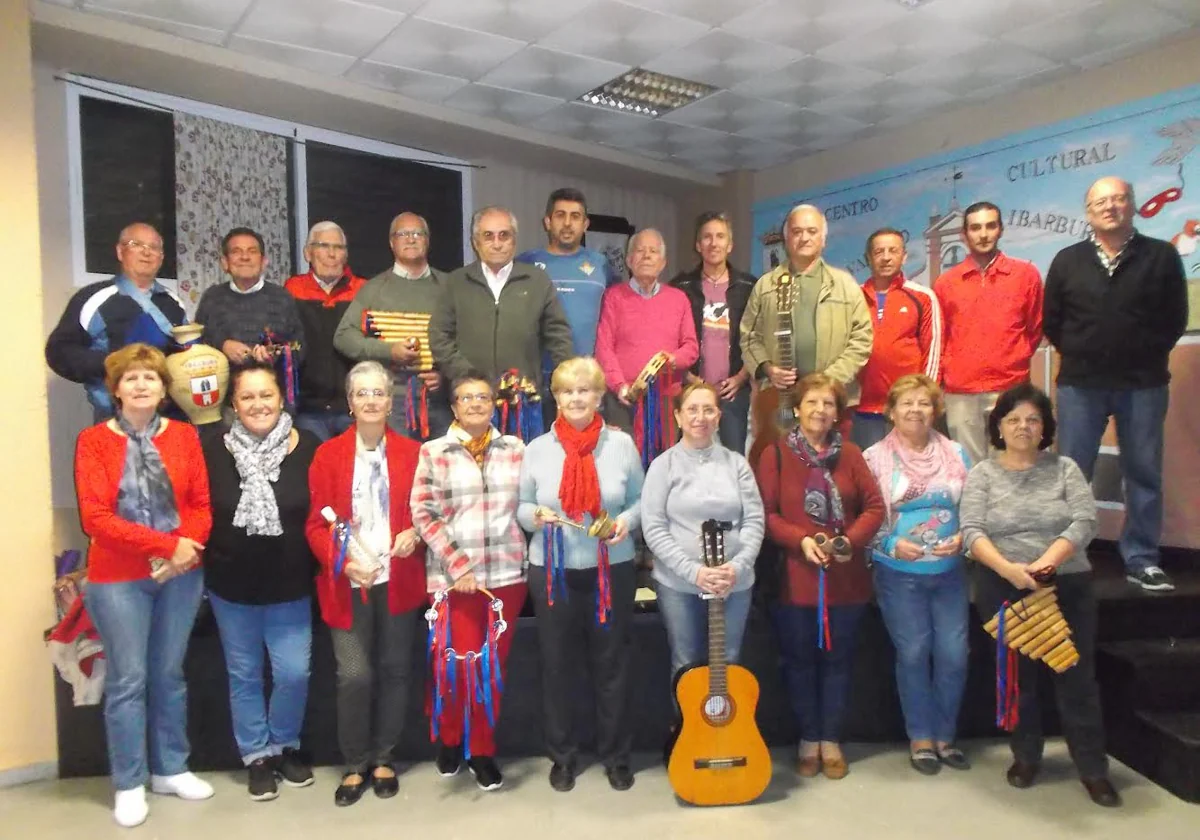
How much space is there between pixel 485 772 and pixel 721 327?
1924mm

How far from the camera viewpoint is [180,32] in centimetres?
405

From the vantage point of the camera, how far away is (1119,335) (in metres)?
3.21

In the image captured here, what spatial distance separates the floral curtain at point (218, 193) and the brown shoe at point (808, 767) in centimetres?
378

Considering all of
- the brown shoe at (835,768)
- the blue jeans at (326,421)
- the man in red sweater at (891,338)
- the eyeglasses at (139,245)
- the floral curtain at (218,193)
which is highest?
the floral curtain at (218,193)

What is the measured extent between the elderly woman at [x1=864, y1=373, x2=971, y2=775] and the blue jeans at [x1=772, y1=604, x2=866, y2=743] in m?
0.17

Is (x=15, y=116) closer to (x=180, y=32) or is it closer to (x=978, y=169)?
(x=180, y=32)

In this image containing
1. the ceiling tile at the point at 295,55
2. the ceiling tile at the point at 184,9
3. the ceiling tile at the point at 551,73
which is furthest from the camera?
the ceiling tile at the point at 551,73

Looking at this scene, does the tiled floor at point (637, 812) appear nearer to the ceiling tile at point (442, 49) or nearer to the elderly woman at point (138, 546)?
the elderly woman at point (138, 546)

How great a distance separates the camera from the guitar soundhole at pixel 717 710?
2.70m

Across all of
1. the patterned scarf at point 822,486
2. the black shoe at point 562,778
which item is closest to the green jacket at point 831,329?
the patterned scarf at point 822,486

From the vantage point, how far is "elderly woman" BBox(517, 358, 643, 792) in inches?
107

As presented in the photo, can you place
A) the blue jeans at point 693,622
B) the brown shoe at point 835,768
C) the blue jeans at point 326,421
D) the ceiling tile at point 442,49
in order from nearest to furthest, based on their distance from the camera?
the blue jeans at point 693,622 → the brown shoe at point 835,768 → the blue jeans at point 326,421 → the ceiling tile at point 442,49

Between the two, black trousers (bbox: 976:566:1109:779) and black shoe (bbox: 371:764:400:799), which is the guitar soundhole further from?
black shoe (bbox: 371:764:400:799)

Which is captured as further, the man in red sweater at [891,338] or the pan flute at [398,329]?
the man in red sweater at [891,338]
